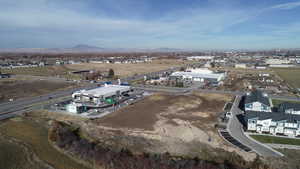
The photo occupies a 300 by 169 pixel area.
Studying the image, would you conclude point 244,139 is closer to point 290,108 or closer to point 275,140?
point 275,140

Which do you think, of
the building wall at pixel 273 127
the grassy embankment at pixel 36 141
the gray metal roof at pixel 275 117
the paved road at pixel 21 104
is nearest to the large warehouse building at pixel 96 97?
the paved road at pixel 21 104

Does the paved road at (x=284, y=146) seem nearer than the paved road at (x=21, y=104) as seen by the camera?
Yes

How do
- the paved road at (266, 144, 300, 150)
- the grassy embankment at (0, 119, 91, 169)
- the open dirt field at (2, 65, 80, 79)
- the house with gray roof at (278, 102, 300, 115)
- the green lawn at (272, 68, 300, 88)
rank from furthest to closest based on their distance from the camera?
the open dirt field at (2, 65, 80, 79) < the green lawn at (272, 68, 300, 88) < the house with gray roof at (278, 102, 300, 115) < the paved road at (266, 144, 300, 150) < the grassy embankment at (0, 119, 91, 169)

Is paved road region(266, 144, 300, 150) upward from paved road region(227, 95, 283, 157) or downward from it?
downward

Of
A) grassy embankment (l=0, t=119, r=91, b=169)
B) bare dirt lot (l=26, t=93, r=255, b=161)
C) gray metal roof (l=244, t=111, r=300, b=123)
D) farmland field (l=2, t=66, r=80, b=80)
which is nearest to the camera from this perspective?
grassy embankment (l=0, t=119, r=91, b=169)

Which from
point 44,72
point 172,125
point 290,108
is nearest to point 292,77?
point 290,108

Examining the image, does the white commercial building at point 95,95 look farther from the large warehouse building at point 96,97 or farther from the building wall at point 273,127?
the building wall at point 273,127

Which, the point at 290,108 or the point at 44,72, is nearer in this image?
the point at 290,108

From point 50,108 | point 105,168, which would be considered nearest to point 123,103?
point 50,108

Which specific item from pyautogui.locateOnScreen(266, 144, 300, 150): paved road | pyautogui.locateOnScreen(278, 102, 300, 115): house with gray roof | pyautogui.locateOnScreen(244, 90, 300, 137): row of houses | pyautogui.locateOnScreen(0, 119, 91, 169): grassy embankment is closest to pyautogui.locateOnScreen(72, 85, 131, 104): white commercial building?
pyautogui.locateOnScreen(0, 119, 91, 169): grassy embankment

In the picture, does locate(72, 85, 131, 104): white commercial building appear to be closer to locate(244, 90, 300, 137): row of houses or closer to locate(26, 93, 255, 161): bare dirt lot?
locate(26, 93, 255, 161): bare dirt lot

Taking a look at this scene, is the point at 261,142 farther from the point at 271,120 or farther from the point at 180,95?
the point at 180,95
